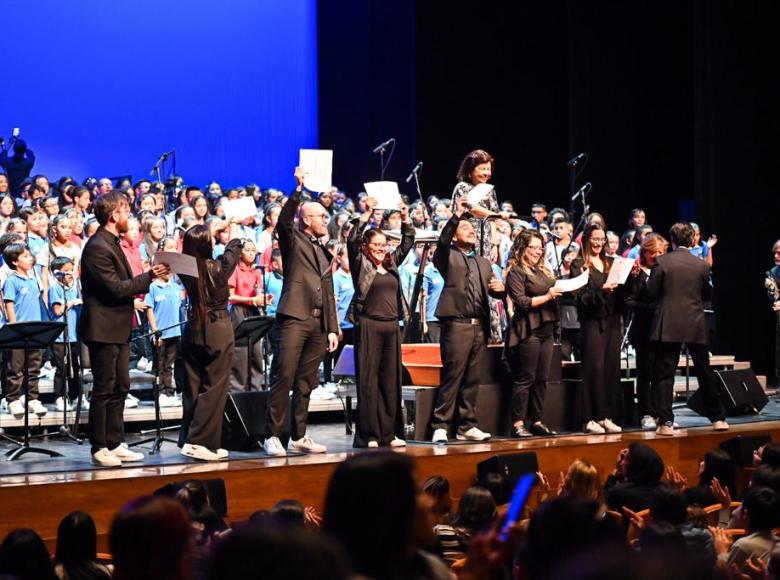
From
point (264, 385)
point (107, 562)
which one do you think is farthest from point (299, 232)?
point (107, 562)

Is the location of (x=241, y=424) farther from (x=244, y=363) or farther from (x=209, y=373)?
(x=244, y=363)

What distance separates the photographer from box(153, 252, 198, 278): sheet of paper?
6.20 metres

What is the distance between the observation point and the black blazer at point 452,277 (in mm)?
7488

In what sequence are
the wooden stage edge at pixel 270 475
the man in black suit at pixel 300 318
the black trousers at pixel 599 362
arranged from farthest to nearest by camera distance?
the black trousers at pixel 599 362
the man in black suit at pixel 300 318
the wooden stage edge at pixel 270 475

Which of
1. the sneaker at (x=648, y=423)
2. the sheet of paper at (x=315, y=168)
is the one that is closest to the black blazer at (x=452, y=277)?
the sheet of paper at (x=315, y=168)

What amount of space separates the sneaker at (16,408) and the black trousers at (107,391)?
158 centimetres

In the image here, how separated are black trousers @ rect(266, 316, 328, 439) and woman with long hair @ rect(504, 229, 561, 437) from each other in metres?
1.46

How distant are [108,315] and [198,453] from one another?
0.97 metres

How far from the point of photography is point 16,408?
7.74 metres

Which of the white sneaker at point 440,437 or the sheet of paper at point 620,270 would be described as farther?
the sheet of paper at point 620,270

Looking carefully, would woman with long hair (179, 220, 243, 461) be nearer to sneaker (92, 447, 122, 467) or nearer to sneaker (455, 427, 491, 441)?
sneaker (92, 447, 122, 467)

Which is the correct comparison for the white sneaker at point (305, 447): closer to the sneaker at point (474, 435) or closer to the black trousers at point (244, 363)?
the sneaker at point (474, 435)

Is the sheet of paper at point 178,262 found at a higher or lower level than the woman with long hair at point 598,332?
higher

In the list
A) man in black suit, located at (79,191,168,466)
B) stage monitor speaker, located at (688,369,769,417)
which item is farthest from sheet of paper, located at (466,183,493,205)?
stage monitor speaker, located at (688,369,769,417)
